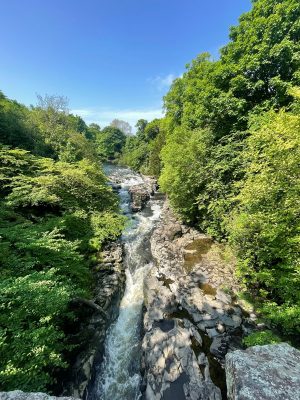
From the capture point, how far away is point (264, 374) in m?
1.78

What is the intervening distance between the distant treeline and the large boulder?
3.24 meters

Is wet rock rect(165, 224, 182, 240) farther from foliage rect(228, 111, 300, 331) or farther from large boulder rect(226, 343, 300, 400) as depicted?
large boulder rect(226, 343, 300, 400)

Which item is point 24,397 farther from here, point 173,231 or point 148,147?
point 148,147

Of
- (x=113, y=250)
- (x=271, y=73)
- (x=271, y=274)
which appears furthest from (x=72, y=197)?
(x=271, y=73)

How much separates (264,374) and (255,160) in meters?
7.03

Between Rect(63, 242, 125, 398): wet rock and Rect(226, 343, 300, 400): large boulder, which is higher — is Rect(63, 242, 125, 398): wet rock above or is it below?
below

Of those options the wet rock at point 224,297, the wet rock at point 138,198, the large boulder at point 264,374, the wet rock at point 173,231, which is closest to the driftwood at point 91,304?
the wet rock at point 224,297

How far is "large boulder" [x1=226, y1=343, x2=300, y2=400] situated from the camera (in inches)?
63.9

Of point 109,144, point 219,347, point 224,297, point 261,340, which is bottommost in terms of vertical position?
point 219,347

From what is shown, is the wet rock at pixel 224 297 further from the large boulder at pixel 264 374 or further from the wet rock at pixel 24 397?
the wet rock at pixel 24 397

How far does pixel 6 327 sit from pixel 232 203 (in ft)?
29.9

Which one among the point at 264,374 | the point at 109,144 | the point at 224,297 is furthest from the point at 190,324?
the point at 109,144

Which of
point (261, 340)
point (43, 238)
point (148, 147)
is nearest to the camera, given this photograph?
point (261, 340)

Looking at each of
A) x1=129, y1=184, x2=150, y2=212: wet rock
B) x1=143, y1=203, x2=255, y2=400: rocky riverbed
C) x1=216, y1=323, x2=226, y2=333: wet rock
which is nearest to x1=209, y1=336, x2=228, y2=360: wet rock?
x1=143, y1=203, x2=255, y2=400: rocky riverbed
